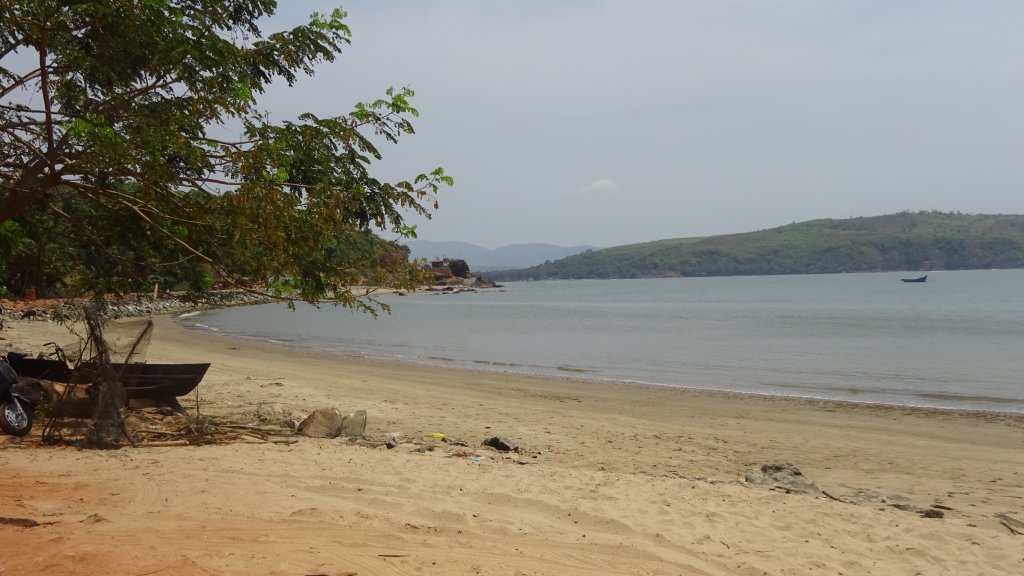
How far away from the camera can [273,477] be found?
7.00 meters

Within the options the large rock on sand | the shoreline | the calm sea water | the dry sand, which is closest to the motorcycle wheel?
the dry sand

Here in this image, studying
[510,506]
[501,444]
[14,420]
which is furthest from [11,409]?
[510,506]

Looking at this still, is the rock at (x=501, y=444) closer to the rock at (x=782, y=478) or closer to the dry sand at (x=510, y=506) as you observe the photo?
the dry sand at (x=510, y=506)

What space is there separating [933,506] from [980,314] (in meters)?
45.4

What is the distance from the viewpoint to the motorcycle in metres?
8.31

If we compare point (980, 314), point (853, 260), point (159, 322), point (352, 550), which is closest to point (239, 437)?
point (352, 550)

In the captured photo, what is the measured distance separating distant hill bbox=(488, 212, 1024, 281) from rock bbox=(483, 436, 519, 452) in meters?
174

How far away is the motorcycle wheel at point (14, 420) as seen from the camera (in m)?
8.30

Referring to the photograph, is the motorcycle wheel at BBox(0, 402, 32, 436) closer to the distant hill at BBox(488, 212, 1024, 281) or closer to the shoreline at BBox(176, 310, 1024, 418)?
the shoreline at BBox(176, 310, 1024, 418)

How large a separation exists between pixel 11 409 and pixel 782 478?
332 inches

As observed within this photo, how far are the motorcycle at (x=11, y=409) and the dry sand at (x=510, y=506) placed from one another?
0.20m

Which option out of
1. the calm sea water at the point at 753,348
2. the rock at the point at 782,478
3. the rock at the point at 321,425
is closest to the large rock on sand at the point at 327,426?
the rock at the point at 321,425

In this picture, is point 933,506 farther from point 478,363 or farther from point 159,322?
point 159,322

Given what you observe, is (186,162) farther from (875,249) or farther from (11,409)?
(875,249)
